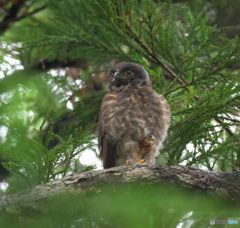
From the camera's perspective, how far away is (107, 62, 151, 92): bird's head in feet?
14.5

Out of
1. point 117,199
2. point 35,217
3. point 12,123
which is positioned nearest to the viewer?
A: point 12,123

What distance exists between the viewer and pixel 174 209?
3.65ft

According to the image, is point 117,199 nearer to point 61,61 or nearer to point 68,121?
point 68,121

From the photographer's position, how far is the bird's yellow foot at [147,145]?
12.2ft

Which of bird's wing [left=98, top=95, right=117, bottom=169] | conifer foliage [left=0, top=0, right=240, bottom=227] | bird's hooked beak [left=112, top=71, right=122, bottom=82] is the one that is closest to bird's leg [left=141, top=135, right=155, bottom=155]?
conifer foliage [left=0, top=0, right=240, bottom=227]

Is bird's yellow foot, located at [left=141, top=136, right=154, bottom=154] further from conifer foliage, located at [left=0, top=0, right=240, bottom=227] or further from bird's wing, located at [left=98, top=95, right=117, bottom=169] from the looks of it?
bird's wing, located at [left=98, top=95, right=117, bottom=169]

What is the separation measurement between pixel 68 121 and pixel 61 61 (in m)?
1.15

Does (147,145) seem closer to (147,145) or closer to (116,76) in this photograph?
(147,145)

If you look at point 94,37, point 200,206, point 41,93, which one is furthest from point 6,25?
point 200,206

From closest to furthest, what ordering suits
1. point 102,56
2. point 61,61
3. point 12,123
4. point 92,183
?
point 12,123, point 92,183, point 102,56, point 61,61

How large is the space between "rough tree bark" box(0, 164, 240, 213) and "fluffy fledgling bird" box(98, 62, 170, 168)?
1270mm

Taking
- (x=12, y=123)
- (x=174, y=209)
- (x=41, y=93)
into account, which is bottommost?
(x=174, y=209)

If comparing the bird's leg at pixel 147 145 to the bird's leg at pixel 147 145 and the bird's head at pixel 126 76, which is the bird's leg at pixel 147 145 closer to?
the bird's leg at pixel 147 145

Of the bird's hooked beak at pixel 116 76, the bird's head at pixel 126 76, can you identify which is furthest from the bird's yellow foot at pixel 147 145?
the bird's hooked beak at pixel 116 76
